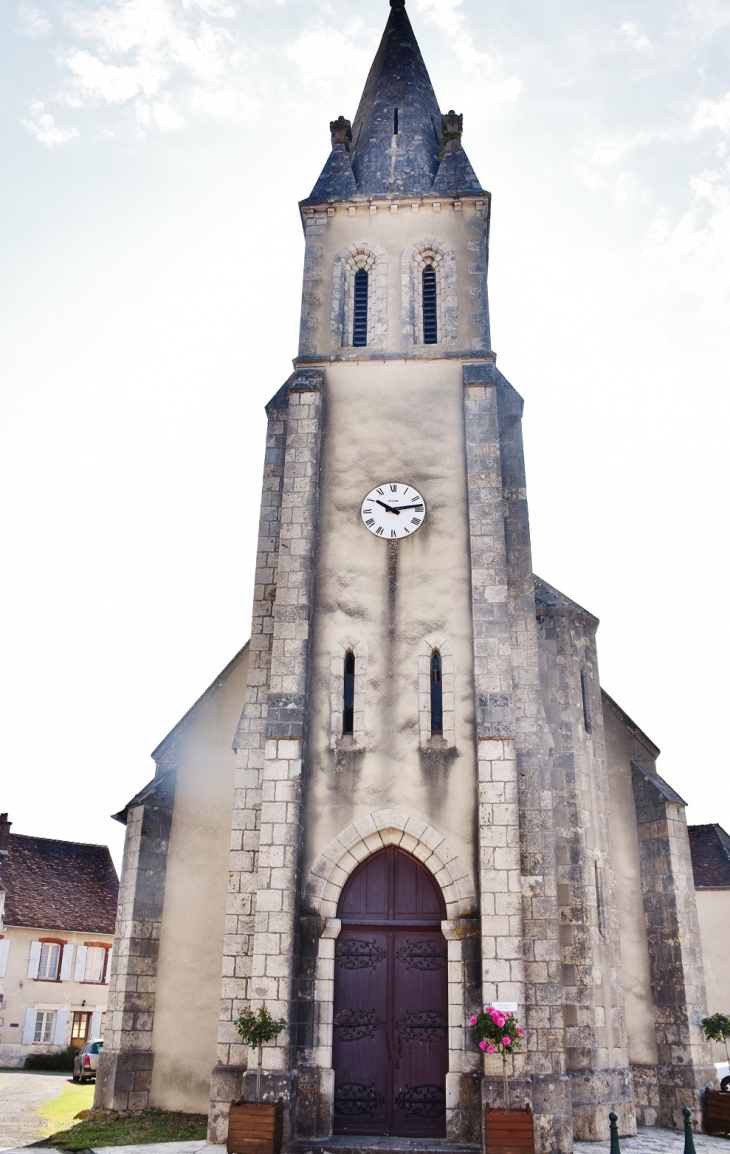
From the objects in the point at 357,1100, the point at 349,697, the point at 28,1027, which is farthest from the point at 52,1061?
the point at 349,697

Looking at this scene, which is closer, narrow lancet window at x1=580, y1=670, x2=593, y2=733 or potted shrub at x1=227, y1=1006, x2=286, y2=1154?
potted shrub at x1=227, y1=1006, x2=286, y2=1154

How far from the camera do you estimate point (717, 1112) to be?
519 inches

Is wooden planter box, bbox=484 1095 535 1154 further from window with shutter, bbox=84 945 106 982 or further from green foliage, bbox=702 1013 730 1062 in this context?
window with shutter, bbox=84 945 106 982

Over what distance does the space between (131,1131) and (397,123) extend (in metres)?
18.3

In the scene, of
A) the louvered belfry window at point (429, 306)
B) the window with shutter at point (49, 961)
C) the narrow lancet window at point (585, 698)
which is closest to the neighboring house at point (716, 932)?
the narrow lancet window at point (585, 698)

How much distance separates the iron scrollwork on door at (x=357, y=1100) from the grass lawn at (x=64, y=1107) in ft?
13.4

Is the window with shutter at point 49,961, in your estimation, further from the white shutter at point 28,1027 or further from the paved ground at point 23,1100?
the paved ground at point 23,1100

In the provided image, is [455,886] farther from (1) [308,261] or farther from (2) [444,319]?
(1) [308,261]

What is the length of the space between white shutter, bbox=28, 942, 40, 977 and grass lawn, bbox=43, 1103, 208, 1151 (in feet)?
53.0

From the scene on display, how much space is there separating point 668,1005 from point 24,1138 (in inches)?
381

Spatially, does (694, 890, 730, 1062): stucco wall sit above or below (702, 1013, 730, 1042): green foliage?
above

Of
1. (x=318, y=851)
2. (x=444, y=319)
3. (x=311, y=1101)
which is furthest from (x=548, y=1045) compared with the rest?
(x=444, y=319)

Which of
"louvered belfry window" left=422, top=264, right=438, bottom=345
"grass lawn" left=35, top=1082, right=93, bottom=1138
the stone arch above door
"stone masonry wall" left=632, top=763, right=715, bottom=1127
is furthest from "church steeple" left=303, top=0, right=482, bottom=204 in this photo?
"grass lawn" left=35, top=1082, right=93, bottom=1138

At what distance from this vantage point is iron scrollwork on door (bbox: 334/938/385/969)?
11.8m
